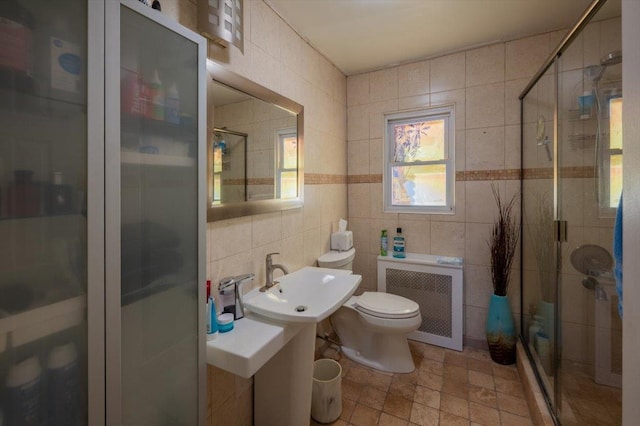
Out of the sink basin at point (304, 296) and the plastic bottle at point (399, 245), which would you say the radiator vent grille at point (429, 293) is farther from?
the sink basin at point (304, 296)

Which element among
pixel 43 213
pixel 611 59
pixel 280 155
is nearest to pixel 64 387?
pixel 43 213

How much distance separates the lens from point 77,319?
2.09ft

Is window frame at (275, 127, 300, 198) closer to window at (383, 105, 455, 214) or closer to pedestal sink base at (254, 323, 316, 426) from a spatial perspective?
pedestal sink base at (254, 323, 316, 426)

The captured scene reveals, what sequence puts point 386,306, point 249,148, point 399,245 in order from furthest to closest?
point 399,245
point 386,306
point 249,148

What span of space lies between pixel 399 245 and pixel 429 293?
46 centimetres

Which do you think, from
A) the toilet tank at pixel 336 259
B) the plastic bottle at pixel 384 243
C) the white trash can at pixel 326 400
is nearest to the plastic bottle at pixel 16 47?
the white trash can at pixel 326 400

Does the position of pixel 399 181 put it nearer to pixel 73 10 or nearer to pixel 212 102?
pixel 212 102

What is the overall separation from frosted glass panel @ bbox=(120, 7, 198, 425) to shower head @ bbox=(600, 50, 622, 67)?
1.61m

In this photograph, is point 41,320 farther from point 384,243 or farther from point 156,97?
point 384,243

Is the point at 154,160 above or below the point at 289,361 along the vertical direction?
above

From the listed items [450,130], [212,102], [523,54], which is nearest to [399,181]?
[450,130]

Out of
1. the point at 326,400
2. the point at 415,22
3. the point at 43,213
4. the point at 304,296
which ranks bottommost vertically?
the point at 326,400

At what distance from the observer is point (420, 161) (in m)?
2.55

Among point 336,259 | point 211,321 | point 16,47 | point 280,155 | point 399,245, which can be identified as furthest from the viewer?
point 399,245
